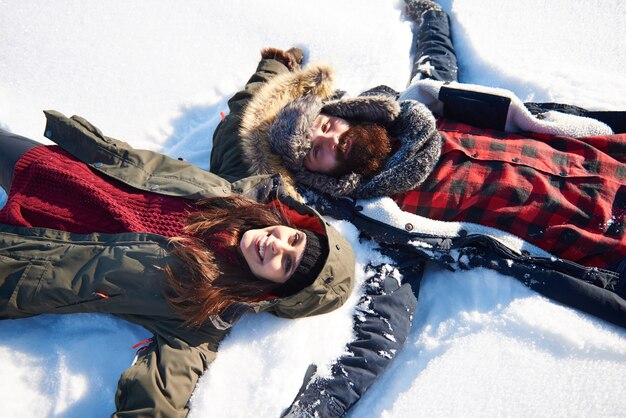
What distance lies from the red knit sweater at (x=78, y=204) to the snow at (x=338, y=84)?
0.37 m

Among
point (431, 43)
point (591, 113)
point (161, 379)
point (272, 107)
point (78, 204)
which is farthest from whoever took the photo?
point (431, 43)

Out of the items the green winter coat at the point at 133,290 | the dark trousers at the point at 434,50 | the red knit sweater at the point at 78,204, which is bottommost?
the green winter coat at the point at 133,290

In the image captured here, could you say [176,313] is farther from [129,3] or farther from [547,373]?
[129,3]

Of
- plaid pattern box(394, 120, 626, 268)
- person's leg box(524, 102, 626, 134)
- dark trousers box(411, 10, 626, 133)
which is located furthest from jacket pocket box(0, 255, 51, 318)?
person's leg box(524, 102, 626, 134)

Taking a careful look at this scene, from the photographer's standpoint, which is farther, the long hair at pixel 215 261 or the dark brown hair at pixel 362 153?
the dark brown hair at pixel 362 153

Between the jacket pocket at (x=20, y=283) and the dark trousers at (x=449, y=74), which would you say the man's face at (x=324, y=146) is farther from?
the jacket pocket at (x=20, y=283)

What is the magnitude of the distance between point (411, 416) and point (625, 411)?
62 cm

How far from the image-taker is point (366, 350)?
1457 millimetres

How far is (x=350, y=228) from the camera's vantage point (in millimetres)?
1761

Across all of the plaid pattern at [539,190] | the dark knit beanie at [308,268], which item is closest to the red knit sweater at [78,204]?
the dark knit beanie at [308,268]

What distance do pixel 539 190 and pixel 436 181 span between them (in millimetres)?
410

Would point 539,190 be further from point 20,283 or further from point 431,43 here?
point 20,283

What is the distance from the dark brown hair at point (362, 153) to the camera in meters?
1.81

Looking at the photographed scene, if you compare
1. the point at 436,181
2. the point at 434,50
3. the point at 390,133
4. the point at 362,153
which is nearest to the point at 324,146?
the point at 362,153
